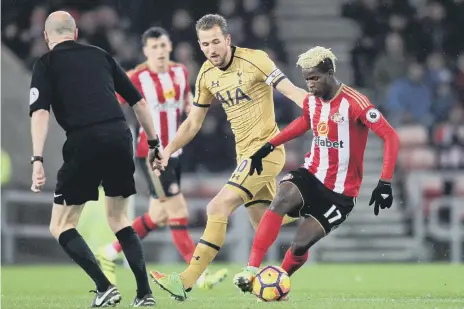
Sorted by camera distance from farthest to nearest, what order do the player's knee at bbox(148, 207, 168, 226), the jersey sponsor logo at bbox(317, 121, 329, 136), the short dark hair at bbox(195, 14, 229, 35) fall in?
the player's knee at bbox(148, 207, 168, 226) < the short dark hair at bbox(195, 14, 229, 35) < the jersey sponsor logo at bbox(317, 121, 329, 136)

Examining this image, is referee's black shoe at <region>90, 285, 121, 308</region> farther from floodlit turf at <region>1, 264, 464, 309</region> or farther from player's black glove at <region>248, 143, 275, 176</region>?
player's black glove at <region>248, 143, 275, 176</region>

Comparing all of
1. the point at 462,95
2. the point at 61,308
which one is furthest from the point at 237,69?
the point at 462,95

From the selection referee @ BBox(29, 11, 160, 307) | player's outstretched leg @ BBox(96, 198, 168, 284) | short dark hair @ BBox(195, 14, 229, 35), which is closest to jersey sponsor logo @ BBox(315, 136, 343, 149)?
short dark hair @ BBox(195, 14, 229, 35)

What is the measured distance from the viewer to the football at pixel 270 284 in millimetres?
8203

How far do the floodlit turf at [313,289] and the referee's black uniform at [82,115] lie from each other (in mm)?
929

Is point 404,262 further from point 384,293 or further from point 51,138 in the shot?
point 384,293

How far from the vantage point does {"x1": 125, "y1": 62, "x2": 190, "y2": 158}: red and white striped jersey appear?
1121 cm

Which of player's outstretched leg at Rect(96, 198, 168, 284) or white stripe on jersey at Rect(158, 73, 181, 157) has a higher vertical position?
white stripe on jersey at Rect(158, 73, 181, 157)

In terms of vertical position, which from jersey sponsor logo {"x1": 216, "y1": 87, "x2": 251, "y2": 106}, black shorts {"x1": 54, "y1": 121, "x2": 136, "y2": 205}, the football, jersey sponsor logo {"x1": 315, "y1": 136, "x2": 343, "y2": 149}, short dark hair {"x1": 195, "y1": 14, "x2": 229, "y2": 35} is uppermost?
short dark hair {"x1": 195, "y1": 14, "x2": 229, "y2": 35}

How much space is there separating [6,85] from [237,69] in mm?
8786

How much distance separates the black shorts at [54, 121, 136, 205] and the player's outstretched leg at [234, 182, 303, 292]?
3.45 ft

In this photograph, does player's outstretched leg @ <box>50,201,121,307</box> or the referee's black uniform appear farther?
player's outstretched leg @ <box>50,201,121,307</box>

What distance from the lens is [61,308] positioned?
27.1 feet

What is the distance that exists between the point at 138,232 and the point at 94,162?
3.37 m
